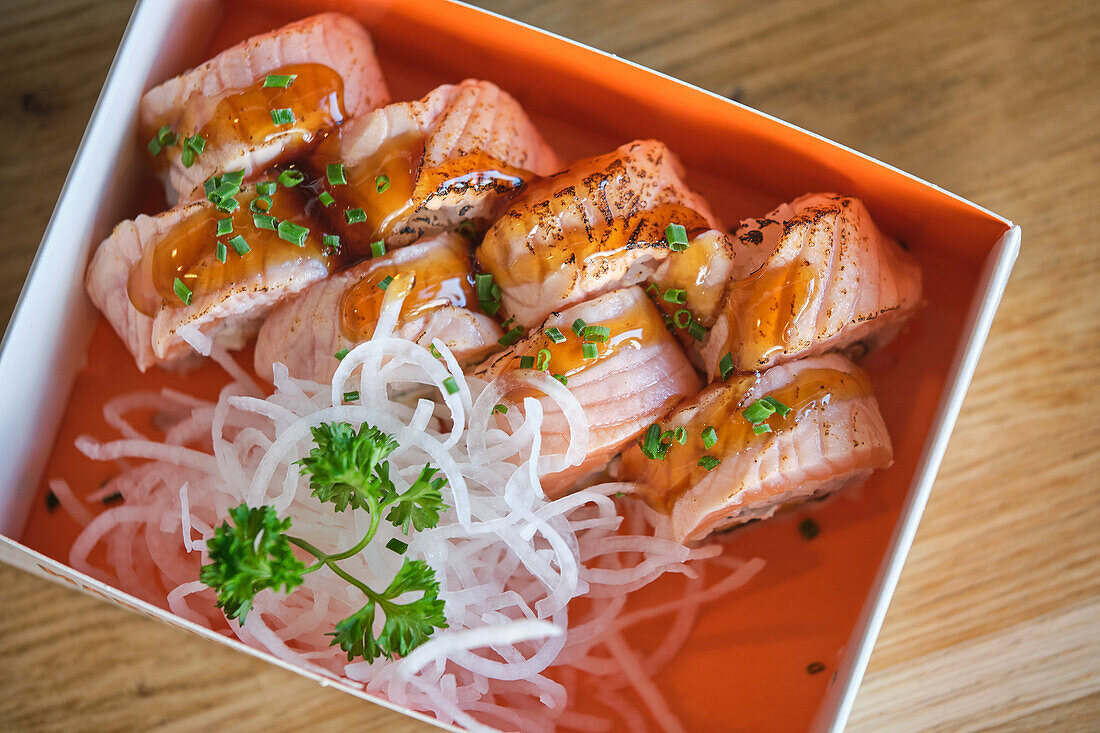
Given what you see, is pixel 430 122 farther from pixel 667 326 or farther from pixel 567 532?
pixel 567 532

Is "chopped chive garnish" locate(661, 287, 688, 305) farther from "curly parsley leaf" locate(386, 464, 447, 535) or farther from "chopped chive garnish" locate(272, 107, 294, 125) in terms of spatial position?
"chopped chive garnish" locate(272, 107, 294, 125)

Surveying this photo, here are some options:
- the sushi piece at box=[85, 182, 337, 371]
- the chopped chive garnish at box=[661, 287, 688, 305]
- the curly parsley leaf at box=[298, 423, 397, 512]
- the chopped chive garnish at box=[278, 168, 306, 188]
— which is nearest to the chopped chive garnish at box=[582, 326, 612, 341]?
the chopped chive garnish at box=[661, 287, 688, 305]

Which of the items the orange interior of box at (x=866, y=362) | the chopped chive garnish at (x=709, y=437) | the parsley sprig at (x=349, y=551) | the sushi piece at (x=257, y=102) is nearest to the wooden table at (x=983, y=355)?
the orange interior of box at (x=866, y=362)

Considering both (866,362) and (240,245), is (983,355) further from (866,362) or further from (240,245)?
(240,245)

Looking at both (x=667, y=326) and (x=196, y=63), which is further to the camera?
(x=196, y=63)

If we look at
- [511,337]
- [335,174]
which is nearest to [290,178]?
[335,174]

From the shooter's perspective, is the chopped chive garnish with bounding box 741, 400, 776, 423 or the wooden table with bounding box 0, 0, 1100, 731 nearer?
the chopped chive garnish with bounding box 741, 400, 776, 423

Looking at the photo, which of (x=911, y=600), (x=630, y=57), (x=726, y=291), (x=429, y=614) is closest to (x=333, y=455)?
(x=429, y=614)
